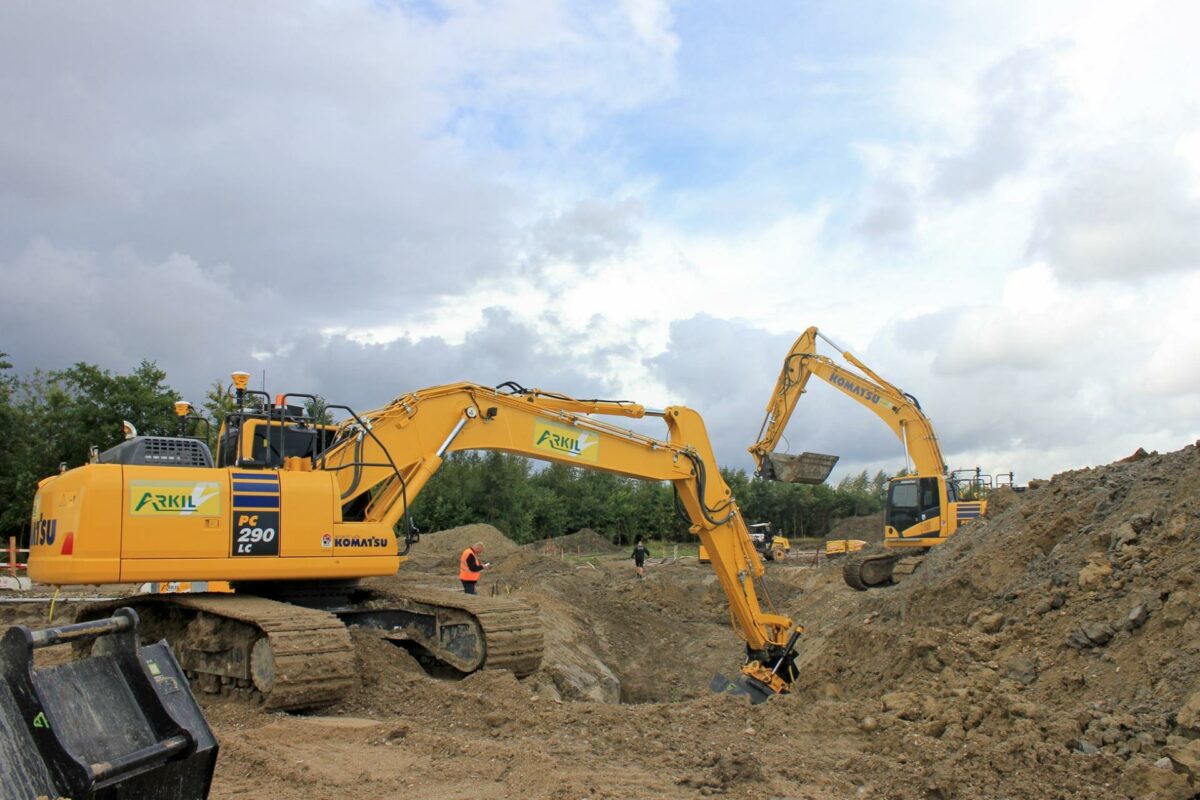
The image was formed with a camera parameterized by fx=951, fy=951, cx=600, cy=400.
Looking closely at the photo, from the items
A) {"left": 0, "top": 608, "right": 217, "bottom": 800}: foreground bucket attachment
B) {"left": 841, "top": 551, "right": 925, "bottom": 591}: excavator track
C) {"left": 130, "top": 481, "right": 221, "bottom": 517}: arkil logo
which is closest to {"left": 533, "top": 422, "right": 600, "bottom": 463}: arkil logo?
{"left": 130, "top": 481, "right": 221, "bottom": 517}: arkil logo

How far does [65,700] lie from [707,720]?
4.41 meters

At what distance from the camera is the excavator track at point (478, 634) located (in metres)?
8.95

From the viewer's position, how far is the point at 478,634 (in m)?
9.03

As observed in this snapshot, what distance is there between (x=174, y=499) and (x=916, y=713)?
620cm

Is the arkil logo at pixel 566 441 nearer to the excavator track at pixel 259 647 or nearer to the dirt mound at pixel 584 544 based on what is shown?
the excavator track at pixel 259 647

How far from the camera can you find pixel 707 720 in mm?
6734

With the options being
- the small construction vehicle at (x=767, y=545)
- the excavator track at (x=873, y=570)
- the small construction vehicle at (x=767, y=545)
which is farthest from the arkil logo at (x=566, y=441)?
the small construction vehicle at (x=767, y=545)

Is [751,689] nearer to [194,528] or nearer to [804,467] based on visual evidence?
[194,528]

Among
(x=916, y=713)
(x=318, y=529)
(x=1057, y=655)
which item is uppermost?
(x=318, y=529)

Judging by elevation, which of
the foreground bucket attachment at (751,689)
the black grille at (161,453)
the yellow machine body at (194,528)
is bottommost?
the foreground bucket attachment at (751,689)

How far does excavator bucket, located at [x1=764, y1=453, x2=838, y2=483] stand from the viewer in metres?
18.3

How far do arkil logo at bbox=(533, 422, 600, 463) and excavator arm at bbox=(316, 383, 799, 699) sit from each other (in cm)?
1

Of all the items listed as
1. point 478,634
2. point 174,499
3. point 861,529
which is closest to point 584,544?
point 861,529

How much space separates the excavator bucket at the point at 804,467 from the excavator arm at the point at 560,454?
23.7 ft
